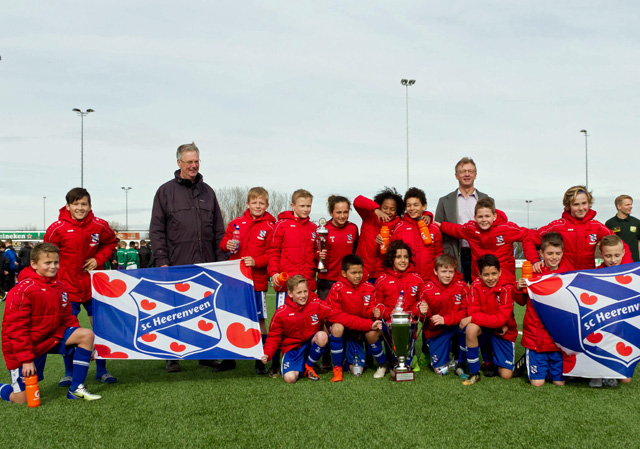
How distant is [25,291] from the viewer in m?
4.13

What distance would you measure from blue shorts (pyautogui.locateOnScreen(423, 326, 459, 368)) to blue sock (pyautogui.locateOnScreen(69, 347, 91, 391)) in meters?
3.30

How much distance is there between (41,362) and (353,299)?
9.64 feet

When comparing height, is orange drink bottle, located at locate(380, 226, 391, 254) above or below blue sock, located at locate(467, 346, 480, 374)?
above

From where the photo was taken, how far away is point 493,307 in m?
4.95

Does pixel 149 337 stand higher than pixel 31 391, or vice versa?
pixel 149 337

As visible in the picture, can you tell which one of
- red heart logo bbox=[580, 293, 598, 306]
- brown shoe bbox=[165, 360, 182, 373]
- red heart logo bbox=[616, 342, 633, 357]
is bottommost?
brown shoe bbox=[165, 360, 182, 373]

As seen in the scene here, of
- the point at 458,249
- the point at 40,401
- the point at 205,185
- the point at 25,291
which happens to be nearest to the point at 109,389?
the point at 40,401

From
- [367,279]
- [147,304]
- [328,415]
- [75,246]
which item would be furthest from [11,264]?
[328,415]

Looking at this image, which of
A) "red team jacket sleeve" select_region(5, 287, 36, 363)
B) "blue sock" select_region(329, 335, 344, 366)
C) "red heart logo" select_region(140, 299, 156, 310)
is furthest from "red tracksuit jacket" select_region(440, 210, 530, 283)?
"red team jacket sleeve" select_region(5, 287, 36, 363)

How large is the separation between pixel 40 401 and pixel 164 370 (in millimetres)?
1409

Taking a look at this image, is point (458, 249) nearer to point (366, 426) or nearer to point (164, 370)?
point (366, 426)

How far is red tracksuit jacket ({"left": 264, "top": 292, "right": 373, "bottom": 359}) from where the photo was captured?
4.99 meters

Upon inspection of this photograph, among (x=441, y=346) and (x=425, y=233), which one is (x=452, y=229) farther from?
(x=441, y=346)

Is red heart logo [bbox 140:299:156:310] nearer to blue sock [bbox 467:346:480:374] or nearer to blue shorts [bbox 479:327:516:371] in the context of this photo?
blue sock [bbox 467:346:480:374]
